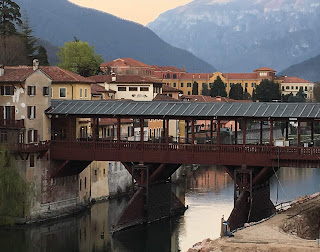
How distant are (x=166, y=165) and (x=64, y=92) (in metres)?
18.7

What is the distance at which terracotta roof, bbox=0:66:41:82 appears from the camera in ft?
238

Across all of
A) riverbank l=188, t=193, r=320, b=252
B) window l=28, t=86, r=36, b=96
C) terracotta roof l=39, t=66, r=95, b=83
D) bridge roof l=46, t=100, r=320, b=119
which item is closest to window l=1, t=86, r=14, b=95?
window l=28, t=86, r=36, b=96

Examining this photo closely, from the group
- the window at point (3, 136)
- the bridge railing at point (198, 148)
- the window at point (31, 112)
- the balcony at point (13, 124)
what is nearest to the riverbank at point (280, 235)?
the bridge railing at point (198, 148)

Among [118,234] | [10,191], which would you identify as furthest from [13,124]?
[118,234]

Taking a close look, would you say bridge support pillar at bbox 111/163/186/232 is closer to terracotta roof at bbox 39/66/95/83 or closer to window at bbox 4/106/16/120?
window at bbox 4/106/16/120

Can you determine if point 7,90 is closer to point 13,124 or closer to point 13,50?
point 13,124

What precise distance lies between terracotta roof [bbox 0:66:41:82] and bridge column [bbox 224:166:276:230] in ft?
60.8

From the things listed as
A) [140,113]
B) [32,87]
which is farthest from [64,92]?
[140,113]

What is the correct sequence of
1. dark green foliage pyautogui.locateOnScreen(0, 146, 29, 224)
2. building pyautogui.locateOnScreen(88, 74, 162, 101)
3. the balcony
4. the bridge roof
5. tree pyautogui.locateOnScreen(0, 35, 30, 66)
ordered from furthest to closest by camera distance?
tree pyautogui.locateOnScreen(0, 35, 30, 66)
building pyautogui.locateOnScreen(88, 74, 162, 101)
the balcony
dark green foliage pyautogui.locateOnScreen(0, 146, 29, 224)
the bridge roof

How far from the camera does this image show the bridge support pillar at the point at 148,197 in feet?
222

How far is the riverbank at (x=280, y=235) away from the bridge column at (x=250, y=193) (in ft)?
8.06

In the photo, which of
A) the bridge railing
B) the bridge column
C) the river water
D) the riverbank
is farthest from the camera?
the bridge column

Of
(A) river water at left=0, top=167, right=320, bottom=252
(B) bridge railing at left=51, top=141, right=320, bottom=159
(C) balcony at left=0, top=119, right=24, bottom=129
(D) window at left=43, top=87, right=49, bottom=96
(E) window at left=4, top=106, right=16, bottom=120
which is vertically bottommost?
(A) river water at left=0, top=167, right=320, bottom=252

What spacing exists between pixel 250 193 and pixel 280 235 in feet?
42.6
